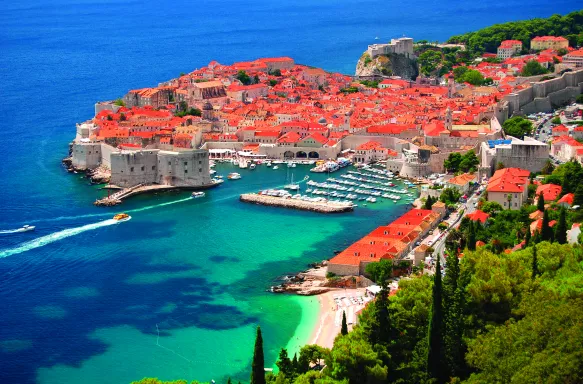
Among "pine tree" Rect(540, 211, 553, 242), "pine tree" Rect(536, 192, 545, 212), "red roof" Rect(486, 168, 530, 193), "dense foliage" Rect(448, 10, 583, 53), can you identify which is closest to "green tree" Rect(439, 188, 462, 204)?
"red roof" Rect(486, 168, 530, 193)

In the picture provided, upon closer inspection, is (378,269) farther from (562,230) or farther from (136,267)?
(136,267)

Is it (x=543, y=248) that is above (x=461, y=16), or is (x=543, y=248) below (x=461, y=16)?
below

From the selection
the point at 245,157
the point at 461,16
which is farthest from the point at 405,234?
the point at 461,16

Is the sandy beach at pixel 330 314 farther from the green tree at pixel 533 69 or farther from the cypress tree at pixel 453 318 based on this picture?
the green tree at pixel 533 69

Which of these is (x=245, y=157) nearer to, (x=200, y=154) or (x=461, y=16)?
(x=200, y=154)

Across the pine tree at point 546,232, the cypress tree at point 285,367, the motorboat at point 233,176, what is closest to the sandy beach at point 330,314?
the cypress tree at point 285,367

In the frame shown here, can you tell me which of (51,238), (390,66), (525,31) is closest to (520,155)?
(51,238)
